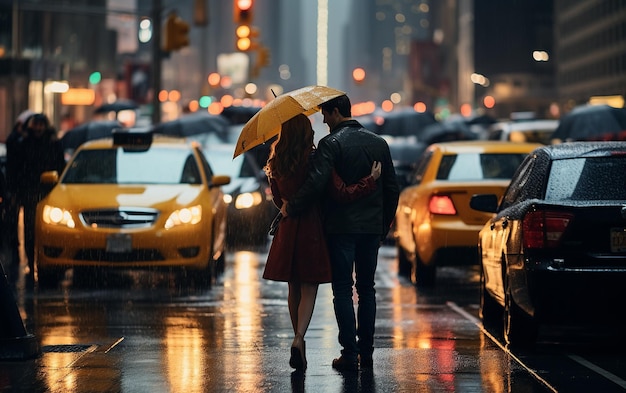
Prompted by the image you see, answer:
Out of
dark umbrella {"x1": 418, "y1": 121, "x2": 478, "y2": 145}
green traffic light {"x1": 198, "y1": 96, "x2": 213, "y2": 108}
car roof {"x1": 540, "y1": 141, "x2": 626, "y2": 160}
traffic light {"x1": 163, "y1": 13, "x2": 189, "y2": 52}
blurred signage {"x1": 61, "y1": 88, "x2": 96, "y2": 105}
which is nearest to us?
car roof {"x1": 540, "y1": 141, "x2": 626, "y2": 160}

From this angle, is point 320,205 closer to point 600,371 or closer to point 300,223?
point 300,223

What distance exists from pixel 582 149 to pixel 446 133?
27825 millimetres

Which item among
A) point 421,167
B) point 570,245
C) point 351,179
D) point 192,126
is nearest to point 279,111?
point 351,179

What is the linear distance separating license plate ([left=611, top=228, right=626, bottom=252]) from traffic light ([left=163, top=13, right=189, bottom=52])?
24007mm

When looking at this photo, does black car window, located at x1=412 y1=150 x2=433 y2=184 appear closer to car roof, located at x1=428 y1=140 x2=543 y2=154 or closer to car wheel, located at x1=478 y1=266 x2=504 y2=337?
car roof, located at x1=428 y1=140 x2=543 y2=154

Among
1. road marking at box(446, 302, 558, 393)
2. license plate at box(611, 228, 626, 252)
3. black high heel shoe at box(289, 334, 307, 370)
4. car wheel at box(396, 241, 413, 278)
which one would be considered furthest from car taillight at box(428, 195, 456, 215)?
black high heel shoe at box(289, 334, 307, 370)

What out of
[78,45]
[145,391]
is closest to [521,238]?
[145,391]

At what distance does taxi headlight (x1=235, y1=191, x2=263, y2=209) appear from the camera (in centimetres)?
2233

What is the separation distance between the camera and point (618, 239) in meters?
9.98

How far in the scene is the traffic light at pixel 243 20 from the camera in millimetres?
32844

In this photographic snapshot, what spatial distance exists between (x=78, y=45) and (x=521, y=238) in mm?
59113

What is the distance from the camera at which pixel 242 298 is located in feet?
48.0

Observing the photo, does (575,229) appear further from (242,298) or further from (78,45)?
(78,45)

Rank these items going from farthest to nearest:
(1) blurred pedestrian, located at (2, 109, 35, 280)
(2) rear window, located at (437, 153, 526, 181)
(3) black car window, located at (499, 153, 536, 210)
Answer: (1) blurred pedestrian, located at (2, 109, 35, 280) → (2) rear window, located at (437, 153, 526, 181) → (3) black car window, located at (499, 153, 536, 210)
